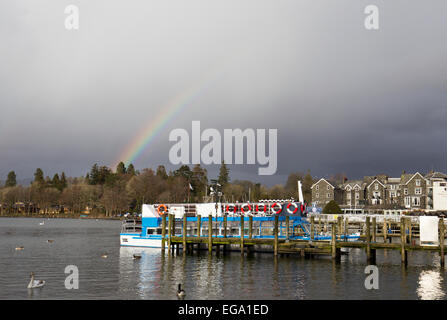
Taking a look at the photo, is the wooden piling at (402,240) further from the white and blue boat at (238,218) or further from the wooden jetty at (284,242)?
the white and blue boat at (238,218)

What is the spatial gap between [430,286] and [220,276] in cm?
1883

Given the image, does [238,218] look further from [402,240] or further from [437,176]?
[437,176]

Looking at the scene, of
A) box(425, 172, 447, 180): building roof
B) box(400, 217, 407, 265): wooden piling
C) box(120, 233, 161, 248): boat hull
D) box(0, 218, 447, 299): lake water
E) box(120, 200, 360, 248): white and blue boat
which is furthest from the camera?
box(425, 172, 447, 180): building roof

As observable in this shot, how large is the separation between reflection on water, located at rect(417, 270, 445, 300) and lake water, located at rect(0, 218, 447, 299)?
0.14ft

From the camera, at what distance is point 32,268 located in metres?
52.5

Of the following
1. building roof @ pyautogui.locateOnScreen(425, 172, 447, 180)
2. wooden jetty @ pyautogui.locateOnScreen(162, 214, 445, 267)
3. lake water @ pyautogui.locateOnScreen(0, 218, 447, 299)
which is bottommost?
lake water @ pyautogui.locateOnScreen(0, 218, 447, 299)

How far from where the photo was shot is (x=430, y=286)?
40.4 m

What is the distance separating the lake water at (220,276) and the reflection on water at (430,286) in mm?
43

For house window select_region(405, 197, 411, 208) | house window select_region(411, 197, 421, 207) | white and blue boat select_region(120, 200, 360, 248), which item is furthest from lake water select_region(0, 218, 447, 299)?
house window select_region(405, 197, 411, 208)

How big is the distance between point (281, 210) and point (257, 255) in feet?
22.5

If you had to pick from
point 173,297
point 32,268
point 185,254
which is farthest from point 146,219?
point 173,297

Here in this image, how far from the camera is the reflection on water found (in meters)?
36.4

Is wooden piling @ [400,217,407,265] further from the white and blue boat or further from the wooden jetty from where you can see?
the white and blue boat
